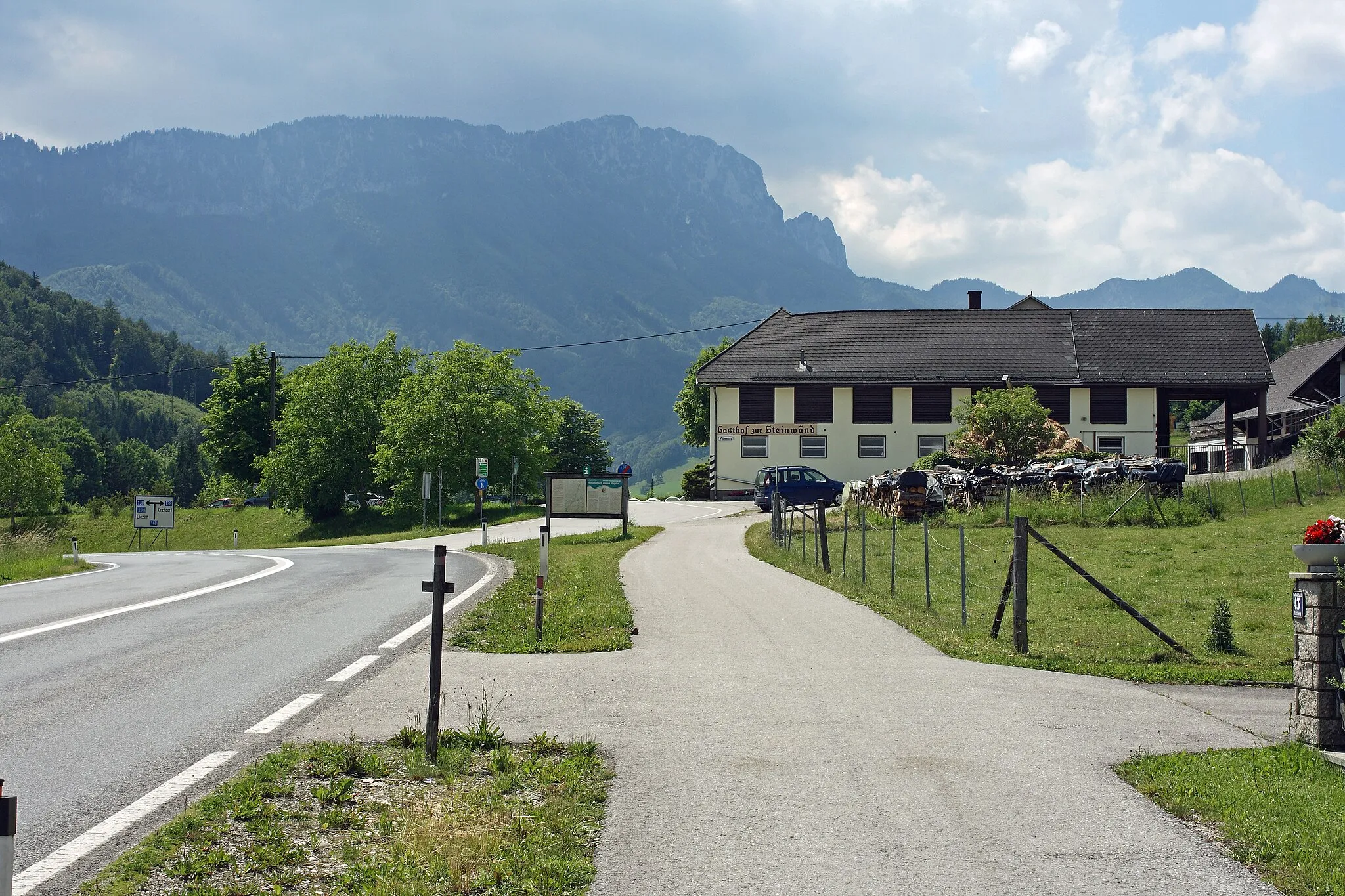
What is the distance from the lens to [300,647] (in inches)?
475

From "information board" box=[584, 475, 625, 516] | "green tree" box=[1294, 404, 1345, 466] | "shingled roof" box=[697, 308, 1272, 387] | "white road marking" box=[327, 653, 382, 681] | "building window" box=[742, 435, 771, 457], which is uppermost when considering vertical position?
"shingled roof" box=[697, 308, 1272, 387]

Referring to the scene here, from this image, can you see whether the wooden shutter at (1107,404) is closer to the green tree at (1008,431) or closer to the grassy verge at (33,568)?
the green tree at (1008,431)

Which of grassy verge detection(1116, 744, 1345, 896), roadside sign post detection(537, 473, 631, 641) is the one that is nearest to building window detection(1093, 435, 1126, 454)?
roadside sign post detection(537, 473, 631, 641)

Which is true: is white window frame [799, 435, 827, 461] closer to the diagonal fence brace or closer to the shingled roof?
the shingled roof

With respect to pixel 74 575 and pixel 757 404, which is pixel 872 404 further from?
pixel 74 575

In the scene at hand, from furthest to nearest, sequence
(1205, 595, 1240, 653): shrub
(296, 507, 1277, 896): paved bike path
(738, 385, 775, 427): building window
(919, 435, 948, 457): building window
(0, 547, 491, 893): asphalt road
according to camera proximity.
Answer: (738, 385, 775, 427): building window
(919, 435, 948, 457): building window
(1205, 595, 1240, 653): shrub
(0, 547, 491, 893): asphalt road
(296, 507, 1277, 896): paved bike path

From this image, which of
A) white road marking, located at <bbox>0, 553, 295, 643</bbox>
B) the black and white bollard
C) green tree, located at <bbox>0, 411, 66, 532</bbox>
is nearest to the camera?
the black and white bollard

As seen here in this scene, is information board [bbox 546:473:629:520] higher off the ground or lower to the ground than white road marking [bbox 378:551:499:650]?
higher

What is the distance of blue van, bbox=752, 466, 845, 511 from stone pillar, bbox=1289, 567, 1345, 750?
34809 millimetres

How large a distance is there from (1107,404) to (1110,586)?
4179 cm

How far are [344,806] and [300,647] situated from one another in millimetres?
6172

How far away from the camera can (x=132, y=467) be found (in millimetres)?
153375

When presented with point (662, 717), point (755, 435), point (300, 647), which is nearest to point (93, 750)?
point (662, 717)

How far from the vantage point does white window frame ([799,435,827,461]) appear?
57.8 m
